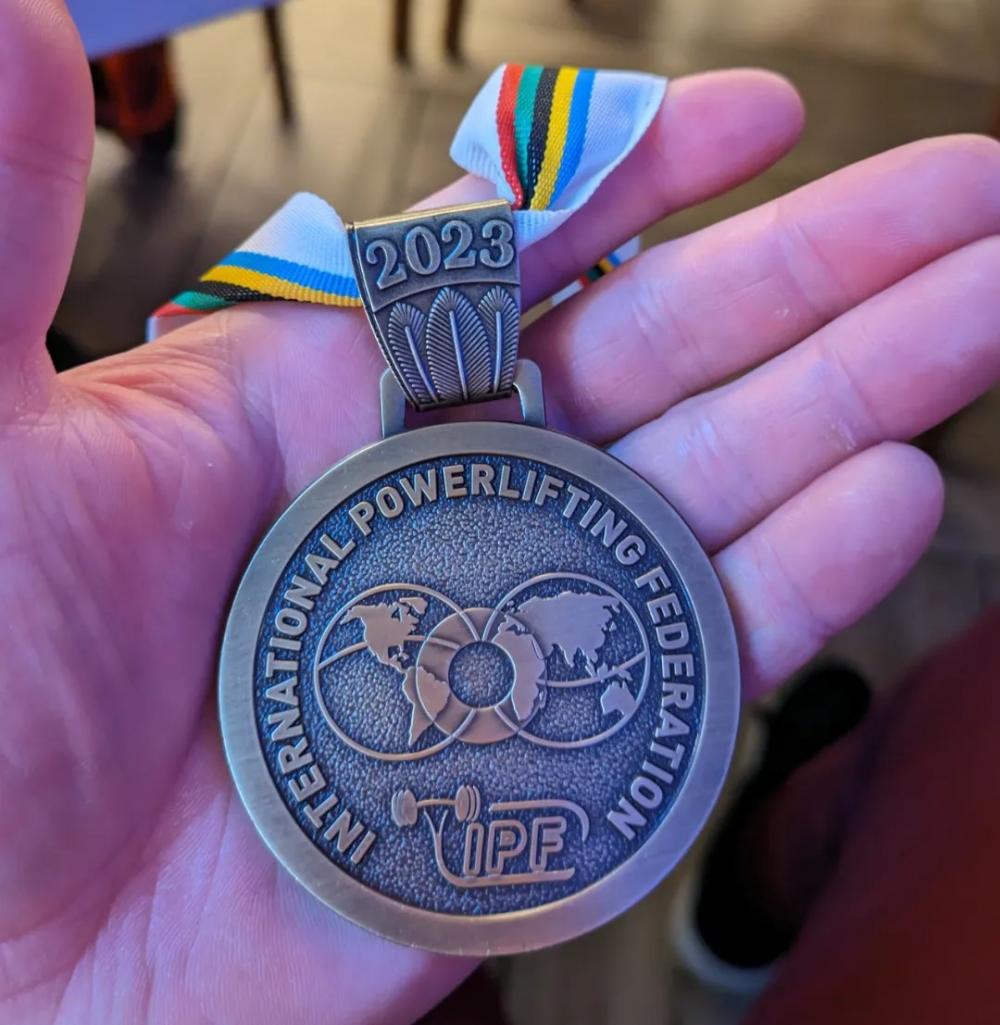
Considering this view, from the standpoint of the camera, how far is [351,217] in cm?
192

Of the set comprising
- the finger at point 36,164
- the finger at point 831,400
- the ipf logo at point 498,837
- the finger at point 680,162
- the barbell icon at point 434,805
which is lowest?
the ipf logo at point 498,837

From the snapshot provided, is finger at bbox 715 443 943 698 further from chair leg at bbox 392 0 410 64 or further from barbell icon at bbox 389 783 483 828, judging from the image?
chair leg at bbox 392 0 410 64

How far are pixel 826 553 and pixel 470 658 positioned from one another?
1.22 ft

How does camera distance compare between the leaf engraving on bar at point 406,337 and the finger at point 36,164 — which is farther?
the leaf engraving on bar at point 406,337

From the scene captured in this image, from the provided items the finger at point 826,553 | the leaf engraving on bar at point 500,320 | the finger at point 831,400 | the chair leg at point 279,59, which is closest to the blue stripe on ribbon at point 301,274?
the leaf engraving on bar at point 500,320

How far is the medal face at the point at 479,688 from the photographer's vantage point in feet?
3.08

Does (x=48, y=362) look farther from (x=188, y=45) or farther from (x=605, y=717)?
(x=188, y=45)

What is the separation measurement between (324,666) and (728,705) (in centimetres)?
39

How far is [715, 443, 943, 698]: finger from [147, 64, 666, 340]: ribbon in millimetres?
392

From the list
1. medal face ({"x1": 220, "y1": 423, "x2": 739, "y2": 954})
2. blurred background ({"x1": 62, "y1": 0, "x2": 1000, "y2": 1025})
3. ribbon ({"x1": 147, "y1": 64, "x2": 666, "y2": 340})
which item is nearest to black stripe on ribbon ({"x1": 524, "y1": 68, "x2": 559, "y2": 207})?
ribbon ({"x1": 147, "y1": 64, "x2": 666, "y2": 340})

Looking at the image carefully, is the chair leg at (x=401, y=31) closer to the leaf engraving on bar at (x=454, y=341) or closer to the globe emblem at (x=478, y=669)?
the leaf engraving on bar at (x=454, y=341)

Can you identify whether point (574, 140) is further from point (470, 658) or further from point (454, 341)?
point (470, 658)

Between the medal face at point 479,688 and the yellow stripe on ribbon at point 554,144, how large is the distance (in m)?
0.26

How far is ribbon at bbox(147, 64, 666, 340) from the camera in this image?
3.50ft
